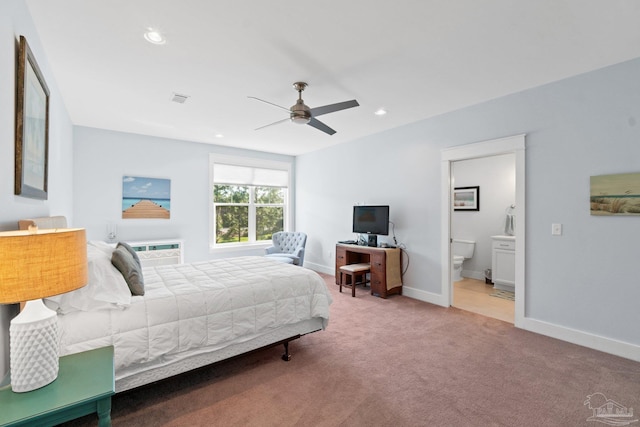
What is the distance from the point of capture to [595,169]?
282cm

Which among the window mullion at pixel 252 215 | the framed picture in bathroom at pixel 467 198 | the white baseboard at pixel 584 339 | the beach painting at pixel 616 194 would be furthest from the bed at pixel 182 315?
the framed picture in bathroom at pixel 467 198

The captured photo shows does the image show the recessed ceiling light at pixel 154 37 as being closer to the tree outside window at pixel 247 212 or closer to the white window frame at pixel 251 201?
the white window frame at pixel 251 201

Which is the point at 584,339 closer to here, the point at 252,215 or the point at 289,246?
the point at 289,246

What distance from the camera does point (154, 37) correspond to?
2.24m

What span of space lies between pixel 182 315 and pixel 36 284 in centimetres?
111

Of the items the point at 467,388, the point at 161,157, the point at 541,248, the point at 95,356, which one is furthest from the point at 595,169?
the point at 161,157

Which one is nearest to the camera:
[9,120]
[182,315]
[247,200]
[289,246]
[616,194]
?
[9,120]

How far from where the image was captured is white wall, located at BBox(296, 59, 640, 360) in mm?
2656

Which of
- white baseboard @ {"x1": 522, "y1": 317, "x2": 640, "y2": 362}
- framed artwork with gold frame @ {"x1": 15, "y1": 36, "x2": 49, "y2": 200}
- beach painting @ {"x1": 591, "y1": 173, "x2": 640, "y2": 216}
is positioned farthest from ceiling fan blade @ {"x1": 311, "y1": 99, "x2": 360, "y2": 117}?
white baseboard @ {"x1": 522, "y1": 317, "x2": 640, "y2": 362}

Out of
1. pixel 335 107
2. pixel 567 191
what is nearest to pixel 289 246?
pixel 335 107

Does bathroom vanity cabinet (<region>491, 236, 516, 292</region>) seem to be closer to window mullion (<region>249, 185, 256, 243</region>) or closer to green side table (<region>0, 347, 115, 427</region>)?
window mullion (<region>249, 185, 256, 243</region>)

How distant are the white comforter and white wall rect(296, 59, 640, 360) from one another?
2.34 metres

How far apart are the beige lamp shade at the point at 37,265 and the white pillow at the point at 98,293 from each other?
0.68 meters

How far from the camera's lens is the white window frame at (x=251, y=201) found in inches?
226
